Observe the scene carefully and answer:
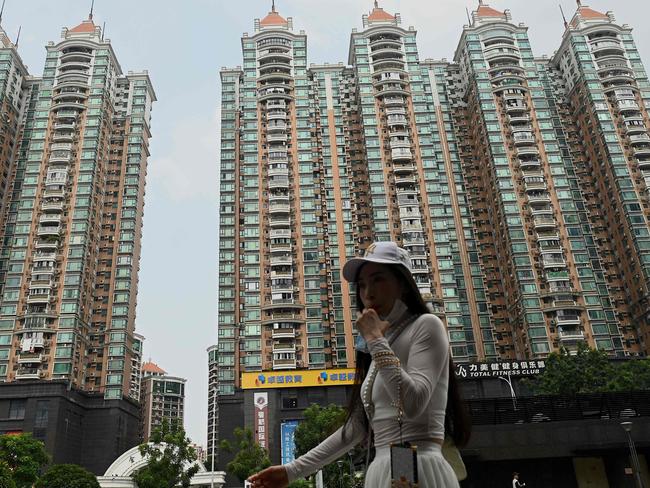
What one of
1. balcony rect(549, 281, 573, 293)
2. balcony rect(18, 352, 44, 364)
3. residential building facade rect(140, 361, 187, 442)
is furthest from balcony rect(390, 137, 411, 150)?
residential building facade rect(140, 361, 187, 442)

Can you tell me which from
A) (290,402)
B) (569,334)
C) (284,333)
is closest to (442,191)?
(569,334)

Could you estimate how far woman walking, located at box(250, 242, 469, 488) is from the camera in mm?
2543

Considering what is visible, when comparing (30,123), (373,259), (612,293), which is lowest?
(373,259)

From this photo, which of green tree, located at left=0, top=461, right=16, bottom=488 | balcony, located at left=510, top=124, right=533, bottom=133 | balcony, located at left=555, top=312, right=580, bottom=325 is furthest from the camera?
balcony, located at left=510, top=124, right=533, bottom=133

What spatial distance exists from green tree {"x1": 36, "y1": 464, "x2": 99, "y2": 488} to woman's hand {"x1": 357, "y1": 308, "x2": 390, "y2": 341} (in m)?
39.2

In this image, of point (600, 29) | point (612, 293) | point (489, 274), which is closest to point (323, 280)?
Result: point (489, 274)

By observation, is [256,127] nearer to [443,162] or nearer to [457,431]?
[443,162]

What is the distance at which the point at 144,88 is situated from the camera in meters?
80.2

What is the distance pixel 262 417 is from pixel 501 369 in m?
23.0

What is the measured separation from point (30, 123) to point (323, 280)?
4533 cm

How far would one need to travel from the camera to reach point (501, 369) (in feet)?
174

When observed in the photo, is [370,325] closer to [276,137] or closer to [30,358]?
[30,358]

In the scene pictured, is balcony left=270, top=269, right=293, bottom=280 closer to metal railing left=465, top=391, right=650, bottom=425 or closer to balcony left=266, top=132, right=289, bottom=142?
balcony left=266, top=132, right=289, bottom=142

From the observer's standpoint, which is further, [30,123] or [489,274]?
[30,123]
